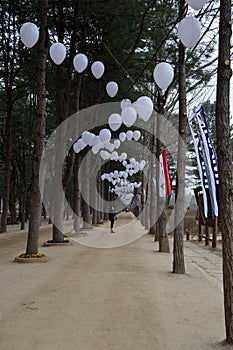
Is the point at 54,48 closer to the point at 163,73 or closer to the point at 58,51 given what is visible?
the point at 58,51

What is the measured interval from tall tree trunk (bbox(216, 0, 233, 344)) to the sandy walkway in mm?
572

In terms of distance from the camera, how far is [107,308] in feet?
18.2

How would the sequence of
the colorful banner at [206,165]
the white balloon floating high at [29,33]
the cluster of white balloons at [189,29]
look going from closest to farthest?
the cluster of white balloons at [189,29] → the white balloon floating high at [29,33] → the colorful banner at [206,165]

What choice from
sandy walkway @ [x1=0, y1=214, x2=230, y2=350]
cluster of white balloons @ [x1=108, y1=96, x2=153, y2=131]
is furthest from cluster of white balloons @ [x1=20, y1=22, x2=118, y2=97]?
sandy walkway @ [x1=0, y1=214, x2=230, y2=350]

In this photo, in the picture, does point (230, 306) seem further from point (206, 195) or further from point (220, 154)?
point (206, 195)

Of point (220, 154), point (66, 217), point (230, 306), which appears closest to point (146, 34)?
point (220, 154)

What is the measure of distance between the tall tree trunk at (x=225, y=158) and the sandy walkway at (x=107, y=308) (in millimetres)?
572

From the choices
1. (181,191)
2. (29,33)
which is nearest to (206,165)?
(181,191)

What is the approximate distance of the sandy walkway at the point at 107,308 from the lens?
4219 mm

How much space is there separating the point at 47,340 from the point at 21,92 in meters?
17.7

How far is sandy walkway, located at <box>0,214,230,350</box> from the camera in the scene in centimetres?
422

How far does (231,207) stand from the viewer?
437 centimetres

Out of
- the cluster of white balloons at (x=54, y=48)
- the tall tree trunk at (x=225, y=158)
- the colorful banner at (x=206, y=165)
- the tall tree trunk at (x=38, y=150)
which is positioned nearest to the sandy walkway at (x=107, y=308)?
the tall tree trunk at (x=225, y=158)

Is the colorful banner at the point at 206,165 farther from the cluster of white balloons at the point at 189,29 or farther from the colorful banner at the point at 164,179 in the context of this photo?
the cluster of white balloons at the point at 189,29
